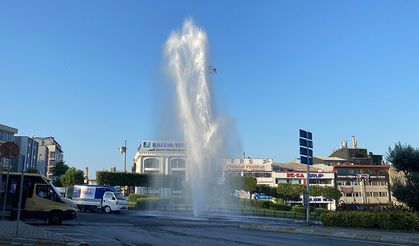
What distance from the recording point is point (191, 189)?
3800cm

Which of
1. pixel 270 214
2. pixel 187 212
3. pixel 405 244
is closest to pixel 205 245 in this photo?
pixel 405 244

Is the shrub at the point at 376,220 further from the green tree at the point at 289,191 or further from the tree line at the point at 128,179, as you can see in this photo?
the green tree at the point at 289,191

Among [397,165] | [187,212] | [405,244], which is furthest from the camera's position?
[187,212]

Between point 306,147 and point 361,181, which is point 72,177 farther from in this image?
point 361,181

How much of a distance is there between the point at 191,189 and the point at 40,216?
49.7 ft

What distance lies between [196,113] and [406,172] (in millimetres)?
20061

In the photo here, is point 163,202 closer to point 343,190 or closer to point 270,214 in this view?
point 270,214

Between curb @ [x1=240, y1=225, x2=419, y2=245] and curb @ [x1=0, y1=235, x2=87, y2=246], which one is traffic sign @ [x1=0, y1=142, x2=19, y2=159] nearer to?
curb @ [x1=0, y1=235, x2=87, y2=246]

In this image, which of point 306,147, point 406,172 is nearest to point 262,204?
point 306,147

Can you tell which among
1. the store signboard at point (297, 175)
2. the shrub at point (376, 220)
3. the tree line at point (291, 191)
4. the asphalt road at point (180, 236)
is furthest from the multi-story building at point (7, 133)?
the shrub at point (376, 220)

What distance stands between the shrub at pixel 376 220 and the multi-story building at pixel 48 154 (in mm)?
139983

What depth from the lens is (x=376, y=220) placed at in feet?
70.7

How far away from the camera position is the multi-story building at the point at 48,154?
156000mm

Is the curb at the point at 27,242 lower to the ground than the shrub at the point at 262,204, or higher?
lower
